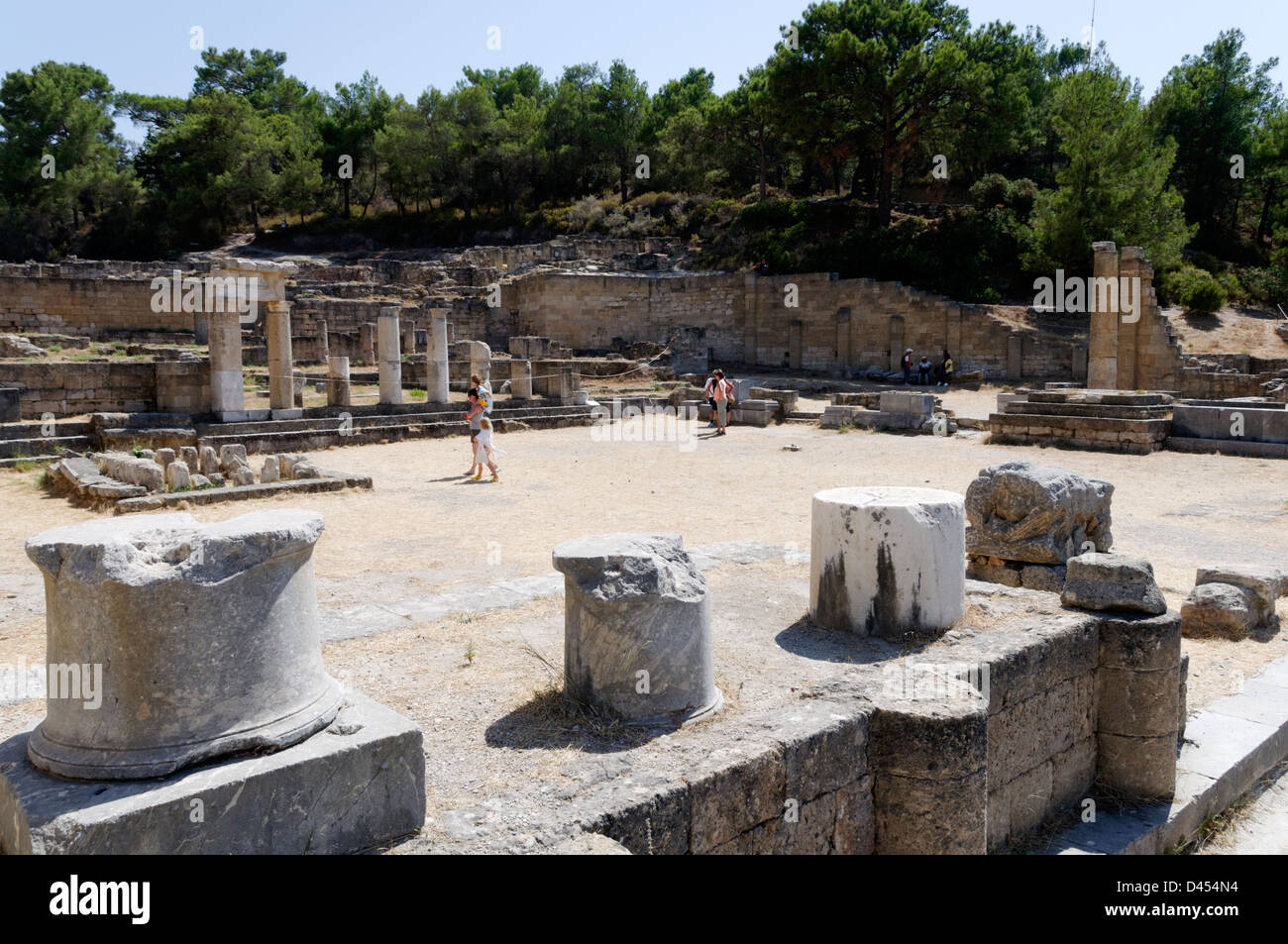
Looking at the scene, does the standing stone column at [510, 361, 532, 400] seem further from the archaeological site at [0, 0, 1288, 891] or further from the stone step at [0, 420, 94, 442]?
the stone step at [0, 420, 94, 442]

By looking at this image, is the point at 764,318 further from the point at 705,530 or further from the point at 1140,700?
the point at 1140,700

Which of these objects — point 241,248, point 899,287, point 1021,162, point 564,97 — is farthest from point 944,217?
point 241,248

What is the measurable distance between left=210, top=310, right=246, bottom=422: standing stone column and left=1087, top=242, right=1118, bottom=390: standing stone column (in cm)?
1813

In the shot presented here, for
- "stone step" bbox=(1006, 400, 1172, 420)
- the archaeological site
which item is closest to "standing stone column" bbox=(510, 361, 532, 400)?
the archaeological site

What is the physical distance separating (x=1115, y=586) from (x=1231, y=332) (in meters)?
26.5

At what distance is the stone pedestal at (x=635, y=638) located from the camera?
406 cm

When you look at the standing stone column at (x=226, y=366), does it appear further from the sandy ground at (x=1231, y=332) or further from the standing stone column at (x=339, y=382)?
the sandy ground at (x=1231, y=332)

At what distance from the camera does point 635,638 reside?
4062mm

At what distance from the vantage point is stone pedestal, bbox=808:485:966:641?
5.27 meters

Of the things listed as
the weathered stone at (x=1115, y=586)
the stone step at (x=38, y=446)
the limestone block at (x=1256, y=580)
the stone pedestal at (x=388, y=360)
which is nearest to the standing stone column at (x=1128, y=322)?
the limestone block at (x=1256, y=580)

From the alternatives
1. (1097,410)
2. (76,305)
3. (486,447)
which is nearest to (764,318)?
(1097,410)
